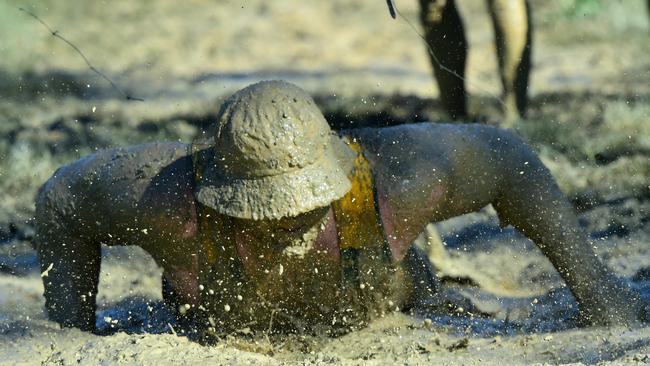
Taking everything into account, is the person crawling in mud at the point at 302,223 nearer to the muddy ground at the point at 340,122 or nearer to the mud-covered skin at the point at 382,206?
the mud-covered skin at the point at 382,206

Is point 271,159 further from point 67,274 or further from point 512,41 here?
point 512,41

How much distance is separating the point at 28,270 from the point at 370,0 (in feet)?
32.0

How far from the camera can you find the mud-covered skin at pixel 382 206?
3.80m

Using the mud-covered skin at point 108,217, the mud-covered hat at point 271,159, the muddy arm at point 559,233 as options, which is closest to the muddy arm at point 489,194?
the muddy arm at point 559,233

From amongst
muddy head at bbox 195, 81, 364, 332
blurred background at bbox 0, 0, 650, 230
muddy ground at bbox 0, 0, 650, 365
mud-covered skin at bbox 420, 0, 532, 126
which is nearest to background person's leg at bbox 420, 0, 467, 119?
mud-covered skin at bbox 420, 0, 532, 126

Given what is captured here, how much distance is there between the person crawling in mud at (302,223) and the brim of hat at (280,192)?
2cm

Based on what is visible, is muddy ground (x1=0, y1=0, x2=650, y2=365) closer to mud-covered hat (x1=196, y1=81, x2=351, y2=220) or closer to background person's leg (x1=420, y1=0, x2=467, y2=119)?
mud-covered hat (x1=196, y1=81, x2=351, y2=220)

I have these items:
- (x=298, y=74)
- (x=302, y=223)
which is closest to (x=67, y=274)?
(x=302, y=223)

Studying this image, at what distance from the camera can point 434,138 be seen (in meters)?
3.88

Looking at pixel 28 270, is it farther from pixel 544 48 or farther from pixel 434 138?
pixel 544 48

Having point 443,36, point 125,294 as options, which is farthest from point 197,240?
point 443,36

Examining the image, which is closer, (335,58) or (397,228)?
(397,228)

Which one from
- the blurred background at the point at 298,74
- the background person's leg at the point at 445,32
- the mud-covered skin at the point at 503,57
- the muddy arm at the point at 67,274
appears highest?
the muddy arm at the point at 67,274

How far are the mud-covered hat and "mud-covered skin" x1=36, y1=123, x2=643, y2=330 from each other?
0.96 feet
